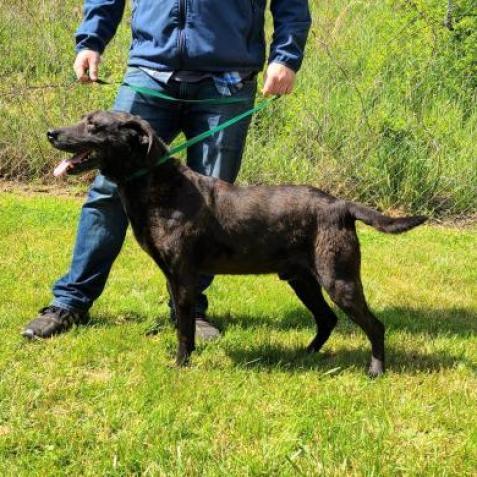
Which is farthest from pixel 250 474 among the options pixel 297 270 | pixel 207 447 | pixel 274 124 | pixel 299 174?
pixel 274 124

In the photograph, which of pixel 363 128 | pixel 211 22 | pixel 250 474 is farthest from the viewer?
pixel 363 128

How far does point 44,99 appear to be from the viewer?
24.9ft

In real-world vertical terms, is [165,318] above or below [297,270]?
below

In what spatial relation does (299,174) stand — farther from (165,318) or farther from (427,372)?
(427,372)

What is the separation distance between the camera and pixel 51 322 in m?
3.74

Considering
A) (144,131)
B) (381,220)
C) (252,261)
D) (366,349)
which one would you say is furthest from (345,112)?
(144,131)

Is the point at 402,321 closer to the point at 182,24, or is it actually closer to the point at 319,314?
the point at 319,314

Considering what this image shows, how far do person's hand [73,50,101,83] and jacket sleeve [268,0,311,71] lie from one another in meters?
1.01

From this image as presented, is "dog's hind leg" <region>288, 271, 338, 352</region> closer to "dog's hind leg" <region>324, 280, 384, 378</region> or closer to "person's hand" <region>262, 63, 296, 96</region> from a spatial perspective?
"dog's hind leg" <region>324, 280, 384, 378</region>

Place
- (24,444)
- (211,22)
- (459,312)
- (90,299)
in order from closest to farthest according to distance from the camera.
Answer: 1. (24,444)
2. (211,22)
3. (90,299)
4. (459,312)

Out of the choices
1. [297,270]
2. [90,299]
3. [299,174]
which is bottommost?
[299,174]

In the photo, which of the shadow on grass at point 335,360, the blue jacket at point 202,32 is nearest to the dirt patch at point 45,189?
the blue jacket at point 202,32

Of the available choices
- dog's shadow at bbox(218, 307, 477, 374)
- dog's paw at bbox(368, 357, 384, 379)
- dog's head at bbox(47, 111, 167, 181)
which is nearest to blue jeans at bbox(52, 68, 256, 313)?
dog's head at bbox(47, 111, 167, 181)

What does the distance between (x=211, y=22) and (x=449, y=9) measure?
5259 mm
